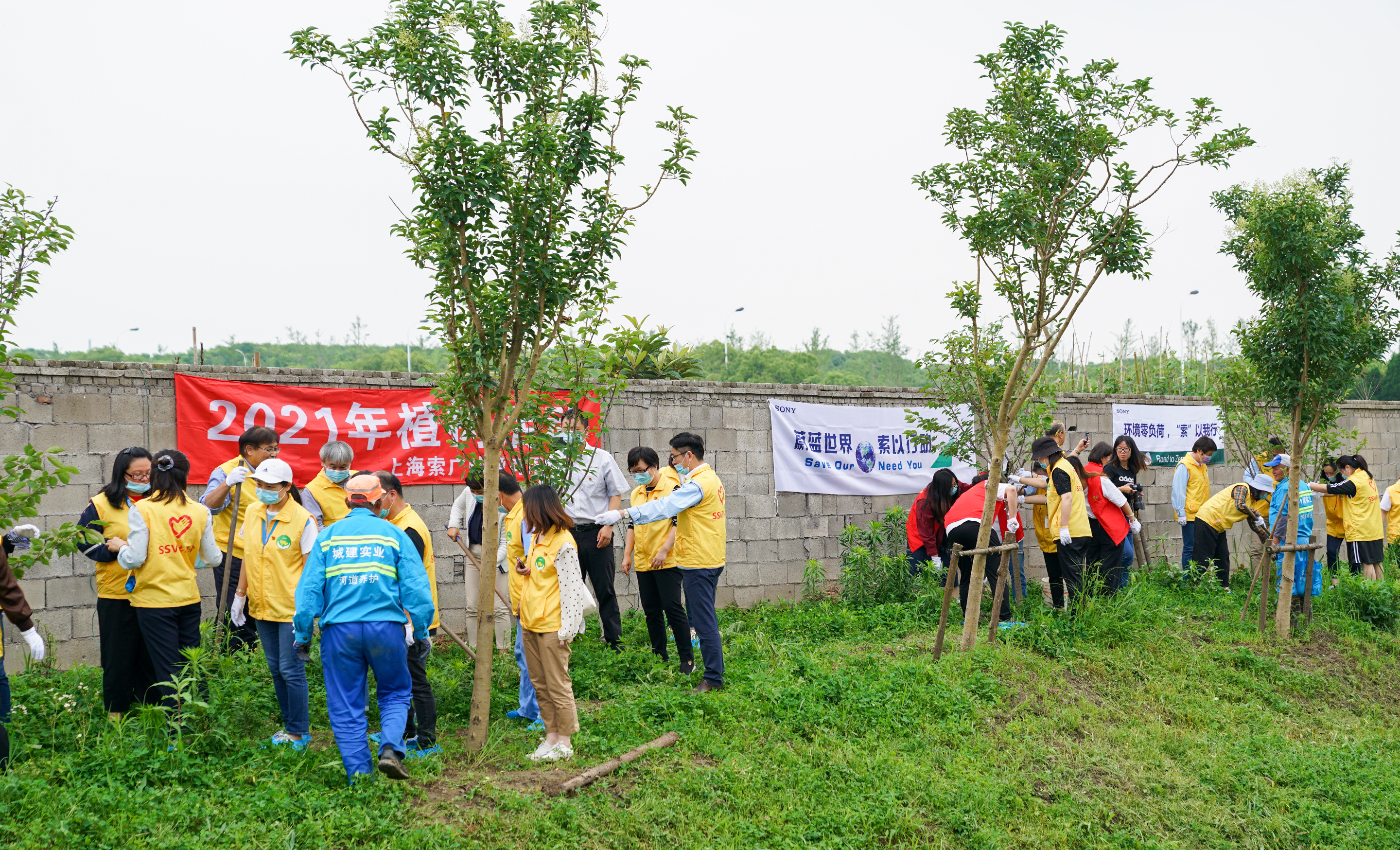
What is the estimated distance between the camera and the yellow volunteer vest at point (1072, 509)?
7.86m

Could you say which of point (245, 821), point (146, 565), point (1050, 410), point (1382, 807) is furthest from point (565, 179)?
point (1050, 410)

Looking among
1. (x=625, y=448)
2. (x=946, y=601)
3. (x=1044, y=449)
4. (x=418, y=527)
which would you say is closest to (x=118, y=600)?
(x=418, y=527)

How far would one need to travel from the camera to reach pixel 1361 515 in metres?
9.63

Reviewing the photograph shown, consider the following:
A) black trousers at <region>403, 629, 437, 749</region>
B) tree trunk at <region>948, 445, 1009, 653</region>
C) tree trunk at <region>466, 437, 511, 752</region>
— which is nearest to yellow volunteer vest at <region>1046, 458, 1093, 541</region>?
tree trunk at <region>948, 445, 1009, 653</region>

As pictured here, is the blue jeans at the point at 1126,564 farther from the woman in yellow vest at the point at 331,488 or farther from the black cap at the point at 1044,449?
the woman in yellow vest at the point at 331,488

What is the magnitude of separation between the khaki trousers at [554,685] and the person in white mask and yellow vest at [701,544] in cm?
119

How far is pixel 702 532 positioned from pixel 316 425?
328cm

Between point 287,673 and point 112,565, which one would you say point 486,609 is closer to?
point 287,673

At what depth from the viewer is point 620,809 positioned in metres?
4.37

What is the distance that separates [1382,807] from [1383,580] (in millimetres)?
5238

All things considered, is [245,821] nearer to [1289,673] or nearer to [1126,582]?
[1289,673]

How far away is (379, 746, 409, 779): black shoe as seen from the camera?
4.24m

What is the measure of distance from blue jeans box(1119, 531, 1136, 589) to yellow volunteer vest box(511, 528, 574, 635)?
5497mm

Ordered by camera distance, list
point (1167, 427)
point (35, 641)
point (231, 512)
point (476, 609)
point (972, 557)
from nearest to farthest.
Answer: point (35, 641)
point (231, 512)
point (476, 609)
point (972, 557)
point (1167, 427)
